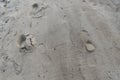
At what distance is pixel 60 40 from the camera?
7.80 feet

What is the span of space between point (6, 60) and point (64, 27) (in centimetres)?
73

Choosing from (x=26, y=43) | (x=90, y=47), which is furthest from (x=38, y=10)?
(x=90, y=47)

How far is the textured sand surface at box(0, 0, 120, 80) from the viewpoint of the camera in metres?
2.17

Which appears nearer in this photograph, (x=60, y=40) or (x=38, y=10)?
(x=60, y=40)

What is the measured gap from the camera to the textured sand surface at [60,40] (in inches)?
85.3

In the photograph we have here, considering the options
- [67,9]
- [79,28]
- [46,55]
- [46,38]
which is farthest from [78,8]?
[46,55]

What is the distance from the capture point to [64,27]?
8.16 feet

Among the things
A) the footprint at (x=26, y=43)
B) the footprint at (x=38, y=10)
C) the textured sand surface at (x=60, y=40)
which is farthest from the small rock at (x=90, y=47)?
the footprint at (x=38, y=10)

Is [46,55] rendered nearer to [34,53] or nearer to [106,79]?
[34,53]

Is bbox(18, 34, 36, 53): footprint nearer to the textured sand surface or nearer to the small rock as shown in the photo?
the textured sand surface

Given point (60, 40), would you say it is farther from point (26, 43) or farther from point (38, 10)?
point (38, 10)

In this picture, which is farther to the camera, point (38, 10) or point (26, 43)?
point (38, 10)

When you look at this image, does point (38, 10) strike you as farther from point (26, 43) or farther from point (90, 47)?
point (90, 47)

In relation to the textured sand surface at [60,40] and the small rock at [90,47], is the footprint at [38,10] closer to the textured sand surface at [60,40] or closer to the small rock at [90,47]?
the textured sand surface at [60,40]
